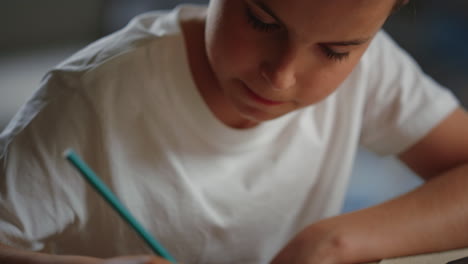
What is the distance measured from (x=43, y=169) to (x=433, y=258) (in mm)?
338

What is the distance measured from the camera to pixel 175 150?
1.87 feet

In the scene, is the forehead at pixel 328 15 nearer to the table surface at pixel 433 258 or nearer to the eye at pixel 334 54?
the eye at pixel 334 54

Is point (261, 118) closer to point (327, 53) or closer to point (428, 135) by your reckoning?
point (327, 53)

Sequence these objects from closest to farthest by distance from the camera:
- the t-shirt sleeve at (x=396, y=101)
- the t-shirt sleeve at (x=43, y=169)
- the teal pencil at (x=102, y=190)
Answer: the teal pencil at (x=102, y=190) < the t-shirt sleeve at (x=43, y=169) < the t-shirt sleeve at (x=396, y=101)

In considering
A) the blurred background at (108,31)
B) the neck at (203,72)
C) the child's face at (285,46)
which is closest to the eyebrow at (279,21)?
the child's face at (285,46)

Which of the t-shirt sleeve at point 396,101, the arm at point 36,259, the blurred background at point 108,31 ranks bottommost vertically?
the blurred background at point 108,31

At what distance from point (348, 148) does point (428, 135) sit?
9cm

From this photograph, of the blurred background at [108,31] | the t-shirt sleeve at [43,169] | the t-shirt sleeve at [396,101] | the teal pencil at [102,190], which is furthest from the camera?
the blurred background at [108,31]

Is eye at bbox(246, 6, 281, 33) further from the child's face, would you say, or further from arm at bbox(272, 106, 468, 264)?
arm at bbox(272, 106, 468, 264)

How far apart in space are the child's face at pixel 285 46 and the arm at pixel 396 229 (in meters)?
0.11

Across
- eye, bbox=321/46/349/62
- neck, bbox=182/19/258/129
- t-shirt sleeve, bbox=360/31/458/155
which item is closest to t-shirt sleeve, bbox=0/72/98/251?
neck, bbox=182/19/258/129

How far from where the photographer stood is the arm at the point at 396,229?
0.47m

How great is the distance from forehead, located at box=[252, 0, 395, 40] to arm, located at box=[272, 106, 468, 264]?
171 mm

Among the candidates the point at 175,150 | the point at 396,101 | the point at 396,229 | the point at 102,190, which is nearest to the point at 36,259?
the point at 102,190
